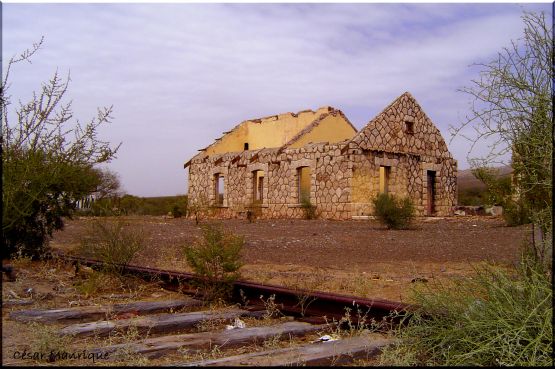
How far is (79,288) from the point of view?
6426mm

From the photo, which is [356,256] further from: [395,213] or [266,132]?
[266,132]

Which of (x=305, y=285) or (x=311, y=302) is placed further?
(x=305, y=285)

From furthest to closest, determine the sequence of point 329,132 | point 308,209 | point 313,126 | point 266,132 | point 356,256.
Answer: point 266,132 < point 329,132 < point 313,126 < point 308,209 < point 356,256

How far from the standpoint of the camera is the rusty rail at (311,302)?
4.96m

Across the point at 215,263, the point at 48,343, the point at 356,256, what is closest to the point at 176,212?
the point at 356,256

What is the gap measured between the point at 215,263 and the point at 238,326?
1450 mm

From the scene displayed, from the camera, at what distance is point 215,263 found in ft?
21.1

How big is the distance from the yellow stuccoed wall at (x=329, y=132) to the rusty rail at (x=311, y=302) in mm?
18521

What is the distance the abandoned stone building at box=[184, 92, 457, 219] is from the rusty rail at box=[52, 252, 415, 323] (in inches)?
611

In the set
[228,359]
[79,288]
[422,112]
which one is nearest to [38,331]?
[228,359]

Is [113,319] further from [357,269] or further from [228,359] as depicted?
[357,269]

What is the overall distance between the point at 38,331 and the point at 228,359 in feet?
5.26

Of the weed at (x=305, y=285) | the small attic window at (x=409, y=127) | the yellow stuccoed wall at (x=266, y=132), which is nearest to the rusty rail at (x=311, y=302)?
the weed at (x=305, y=285)

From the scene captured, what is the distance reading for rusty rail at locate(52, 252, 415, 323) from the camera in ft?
16.3
